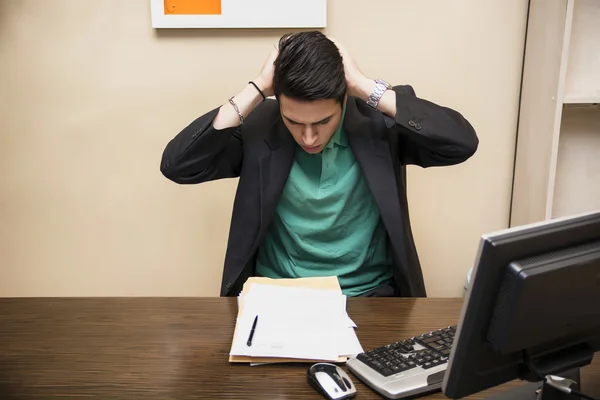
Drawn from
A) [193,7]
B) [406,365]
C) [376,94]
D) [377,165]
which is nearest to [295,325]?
[406,365]

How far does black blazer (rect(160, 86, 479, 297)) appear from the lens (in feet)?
4.97

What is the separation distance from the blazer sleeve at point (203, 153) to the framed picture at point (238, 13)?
0.55m

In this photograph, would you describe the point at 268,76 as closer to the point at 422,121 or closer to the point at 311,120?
the point at 311,120

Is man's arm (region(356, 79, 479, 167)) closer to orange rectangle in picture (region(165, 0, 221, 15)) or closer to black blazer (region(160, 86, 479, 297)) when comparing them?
black blazer (region(160, 86, 479, 297))

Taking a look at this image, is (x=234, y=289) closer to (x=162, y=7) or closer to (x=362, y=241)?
(x=362, y=241)

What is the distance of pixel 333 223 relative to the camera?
61.5 inches

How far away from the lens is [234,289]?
61.7 inches

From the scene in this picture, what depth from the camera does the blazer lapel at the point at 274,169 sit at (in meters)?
1.53

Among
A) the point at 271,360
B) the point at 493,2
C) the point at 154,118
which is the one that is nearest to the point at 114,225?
the point at 154,118

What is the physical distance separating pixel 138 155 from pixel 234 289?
0.82 metres

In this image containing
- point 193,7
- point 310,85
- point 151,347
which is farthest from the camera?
point 193,7

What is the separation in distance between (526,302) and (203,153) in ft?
3.39

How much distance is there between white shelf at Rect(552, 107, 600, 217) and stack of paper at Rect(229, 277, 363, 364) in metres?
1.10

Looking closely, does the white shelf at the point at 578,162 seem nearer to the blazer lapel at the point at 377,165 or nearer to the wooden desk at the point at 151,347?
the blazer lapel at the point at 377,165
